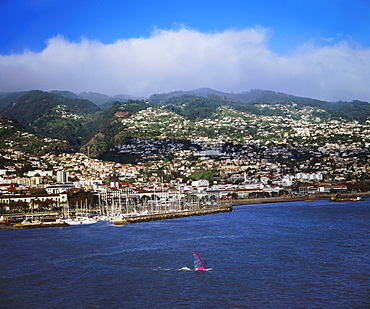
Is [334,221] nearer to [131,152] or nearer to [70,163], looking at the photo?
[70,163]

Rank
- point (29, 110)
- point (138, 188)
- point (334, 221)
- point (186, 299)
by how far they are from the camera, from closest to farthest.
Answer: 1. point (186, 299)
2. point (334, 221)
3. point (138, 188)
4. point (29, 110)

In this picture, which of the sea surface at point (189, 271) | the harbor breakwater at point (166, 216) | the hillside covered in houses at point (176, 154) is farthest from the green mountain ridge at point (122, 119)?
the sea surface at point (189, 271)

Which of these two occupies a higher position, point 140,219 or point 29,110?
point 29,110

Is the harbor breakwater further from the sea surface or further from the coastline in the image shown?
the coastline

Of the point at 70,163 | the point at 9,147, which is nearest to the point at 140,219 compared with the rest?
the point at 70,163

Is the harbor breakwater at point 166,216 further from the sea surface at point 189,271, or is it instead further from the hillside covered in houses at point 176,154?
the hillside covered in houses at point 176,154

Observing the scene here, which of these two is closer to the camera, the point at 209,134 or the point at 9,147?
the point at 9,147

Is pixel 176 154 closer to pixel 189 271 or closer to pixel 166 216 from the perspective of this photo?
pixel 166 216

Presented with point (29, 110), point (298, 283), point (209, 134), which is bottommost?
point (298, 283)

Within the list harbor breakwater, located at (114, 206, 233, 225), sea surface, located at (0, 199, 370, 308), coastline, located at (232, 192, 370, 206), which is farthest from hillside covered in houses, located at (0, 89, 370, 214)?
sea surface, located at (0, 199, 370, 308)
